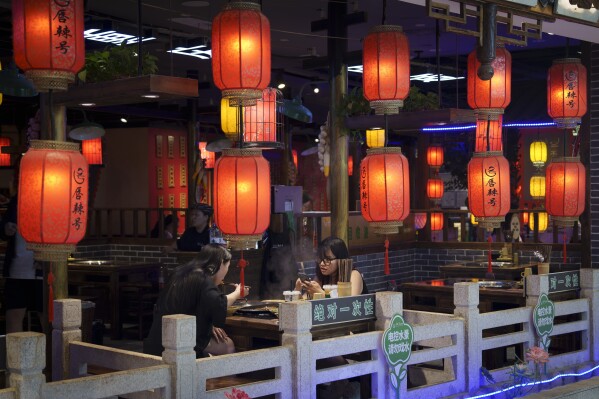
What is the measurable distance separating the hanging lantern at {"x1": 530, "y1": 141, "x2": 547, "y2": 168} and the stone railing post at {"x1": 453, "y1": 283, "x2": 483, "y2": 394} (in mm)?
11390

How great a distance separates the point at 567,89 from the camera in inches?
363

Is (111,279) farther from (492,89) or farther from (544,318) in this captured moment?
(544,318)

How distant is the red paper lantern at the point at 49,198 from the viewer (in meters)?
5.17

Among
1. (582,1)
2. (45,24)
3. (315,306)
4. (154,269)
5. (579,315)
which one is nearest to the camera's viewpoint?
(45,24)

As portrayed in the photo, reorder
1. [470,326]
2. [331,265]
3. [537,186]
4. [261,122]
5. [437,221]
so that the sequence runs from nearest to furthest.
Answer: [470,326] < [331,265] < [261,122] < [437,221] < [537,186]

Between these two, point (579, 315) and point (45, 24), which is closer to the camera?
point (45, 24)

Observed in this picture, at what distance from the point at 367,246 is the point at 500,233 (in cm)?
239

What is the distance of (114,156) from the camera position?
68.2 feet

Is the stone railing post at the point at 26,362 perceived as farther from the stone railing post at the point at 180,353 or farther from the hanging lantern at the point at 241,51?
the hanging lantern at the point at 241,51

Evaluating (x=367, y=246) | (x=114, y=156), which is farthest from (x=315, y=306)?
(x=114, y=156)

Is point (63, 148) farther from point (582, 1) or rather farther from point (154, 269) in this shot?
point (154, 269)

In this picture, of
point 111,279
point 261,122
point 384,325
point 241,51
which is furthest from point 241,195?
point 111,279

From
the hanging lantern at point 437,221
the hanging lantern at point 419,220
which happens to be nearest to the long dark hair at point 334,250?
the hanging lantern at point 419,220

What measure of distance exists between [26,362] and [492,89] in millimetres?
5040
